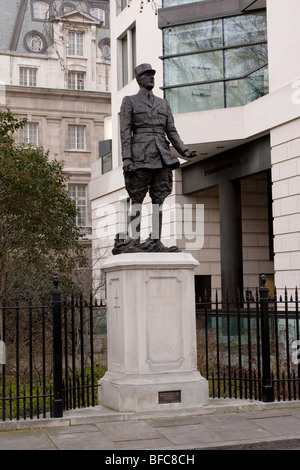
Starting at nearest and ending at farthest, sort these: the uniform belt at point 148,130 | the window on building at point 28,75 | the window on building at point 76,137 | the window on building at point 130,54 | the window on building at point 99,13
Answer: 1. the uniform belt at point 148,130
2. the window on building at point 130,54
3. the window on building at point 76,137
4. the window on building at point 99,13
5. the window on building at point 28,75

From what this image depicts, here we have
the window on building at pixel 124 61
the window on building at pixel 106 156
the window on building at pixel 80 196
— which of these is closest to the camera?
the window on building at pixel 124 61

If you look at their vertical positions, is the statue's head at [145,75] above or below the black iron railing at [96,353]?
above

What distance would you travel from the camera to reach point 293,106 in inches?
758

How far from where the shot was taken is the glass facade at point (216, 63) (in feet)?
70.3

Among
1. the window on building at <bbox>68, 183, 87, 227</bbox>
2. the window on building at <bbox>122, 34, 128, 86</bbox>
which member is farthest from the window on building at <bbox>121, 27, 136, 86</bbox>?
the window on building at <bbox>68, 183, 87, 227</bbox>

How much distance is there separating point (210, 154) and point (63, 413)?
16.0 m

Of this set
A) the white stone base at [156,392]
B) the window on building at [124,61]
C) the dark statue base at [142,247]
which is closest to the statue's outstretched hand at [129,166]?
the dark statue base at [142,247]

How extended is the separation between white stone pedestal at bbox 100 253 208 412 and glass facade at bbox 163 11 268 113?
1243 cm

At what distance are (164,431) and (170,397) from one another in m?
1.06

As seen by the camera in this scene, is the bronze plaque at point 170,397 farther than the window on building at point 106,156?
No

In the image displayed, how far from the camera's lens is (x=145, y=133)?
10.5 m

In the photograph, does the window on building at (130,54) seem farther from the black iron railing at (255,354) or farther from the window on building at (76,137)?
the window on building at (76,137)

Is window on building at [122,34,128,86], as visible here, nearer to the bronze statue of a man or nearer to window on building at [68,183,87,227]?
window on building at [68,183,87,227]

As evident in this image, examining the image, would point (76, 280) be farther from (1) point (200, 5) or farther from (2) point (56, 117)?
(2) point (56, 117)
